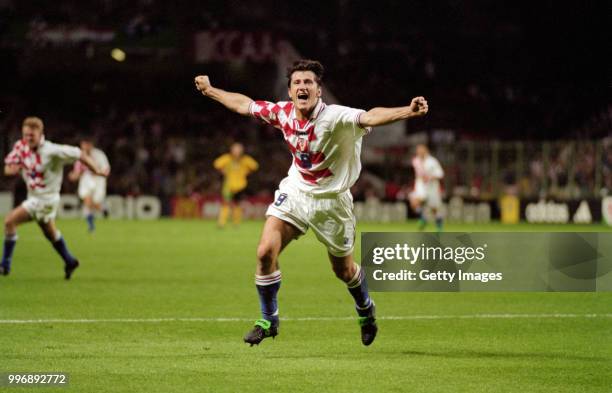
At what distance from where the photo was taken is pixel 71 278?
15484mm

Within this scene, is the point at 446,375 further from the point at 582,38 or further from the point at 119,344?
the point at 582,38

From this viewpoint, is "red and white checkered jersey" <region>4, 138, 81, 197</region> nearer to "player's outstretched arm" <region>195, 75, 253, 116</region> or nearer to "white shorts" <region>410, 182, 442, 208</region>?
"player's outstretched arm" <region>195, 75, 253, 116</region>

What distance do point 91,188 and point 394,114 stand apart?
67.2 feet

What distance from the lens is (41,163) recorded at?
48.8 feet

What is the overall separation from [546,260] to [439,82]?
2841 cm

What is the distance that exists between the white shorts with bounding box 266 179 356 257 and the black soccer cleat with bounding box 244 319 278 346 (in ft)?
2.73

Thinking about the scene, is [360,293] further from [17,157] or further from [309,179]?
[17,157]

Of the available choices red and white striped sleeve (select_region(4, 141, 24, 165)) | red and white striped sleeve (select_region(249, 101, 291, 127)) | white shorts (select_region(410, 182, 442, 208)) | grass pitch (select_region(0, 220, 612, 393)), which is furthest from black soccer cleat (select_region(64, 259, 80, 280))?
white shorts (select_region(410, 182, 442, 208))

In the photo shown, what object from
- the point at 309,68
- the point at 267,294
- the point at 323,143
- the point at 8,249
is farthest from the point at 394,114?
the point at 8,249

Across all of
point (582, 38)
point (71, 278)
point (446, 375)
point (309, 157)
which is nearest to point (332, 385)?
point (446, 375)

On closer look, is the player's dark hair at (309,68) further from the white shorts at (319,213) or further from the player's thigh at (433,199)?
the player's thigh at (433,199)

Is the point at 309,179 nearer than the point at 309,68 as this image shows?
No

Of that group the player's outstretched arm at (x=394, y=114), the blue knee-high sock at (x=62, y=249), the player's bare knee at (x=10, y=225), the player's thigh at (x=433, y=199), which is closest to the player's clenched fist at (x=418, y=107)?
the player's outstretched arm at (x=394, y=114)

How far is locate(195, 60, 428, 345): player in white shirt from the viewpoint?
28.5 ft
